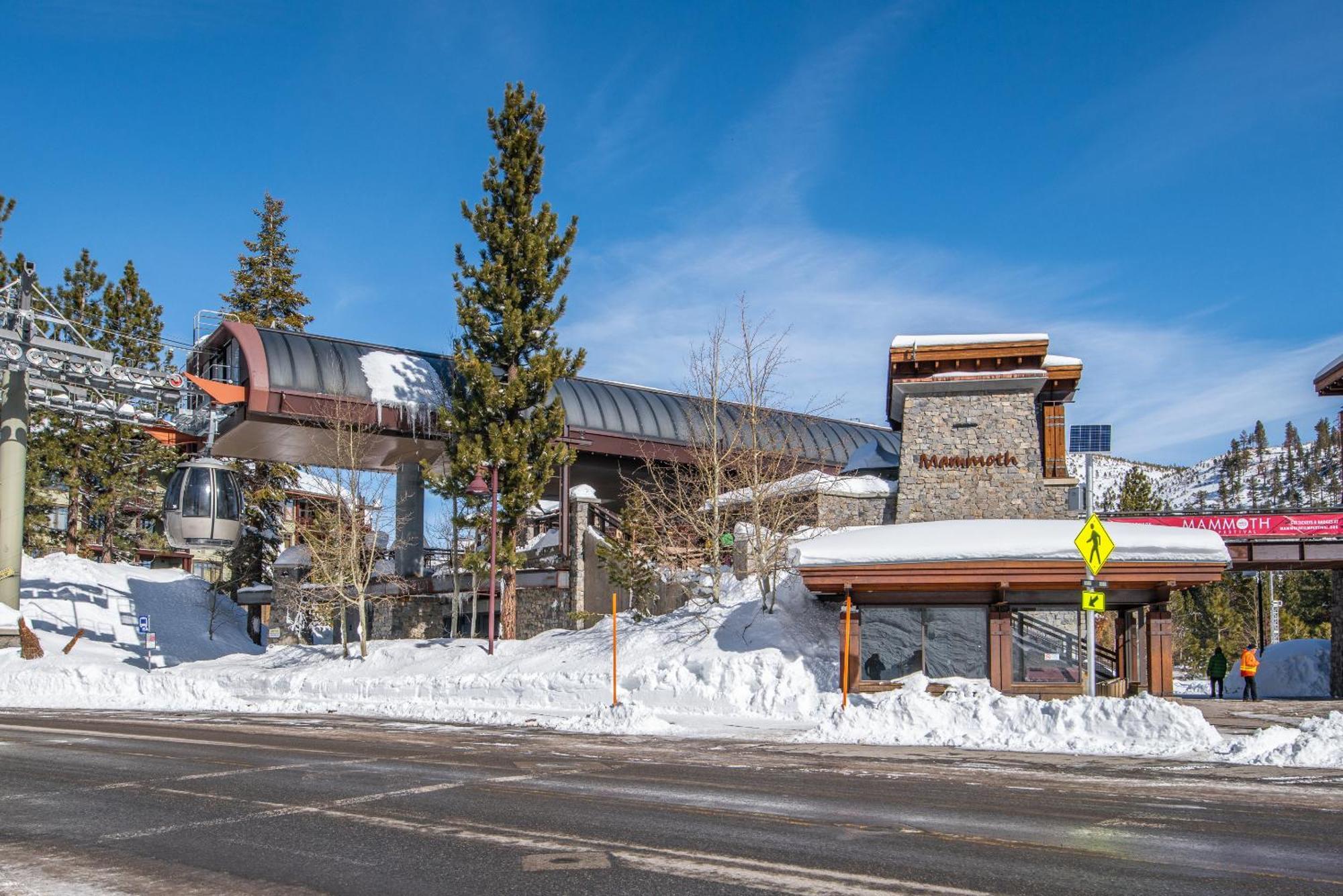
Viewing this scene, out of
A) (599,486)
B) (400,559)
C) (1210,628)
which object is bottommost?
(1210,628)

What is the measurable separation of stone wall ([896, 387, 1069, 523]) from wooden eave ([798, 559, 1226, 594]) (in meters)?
8.36

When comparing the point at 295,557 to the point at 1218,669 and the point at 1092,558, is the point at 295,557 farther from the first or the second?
the point at 1092,558

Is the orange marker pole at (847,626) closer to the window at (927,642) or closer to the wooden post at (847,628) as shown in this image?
the wooden post at (847,628)

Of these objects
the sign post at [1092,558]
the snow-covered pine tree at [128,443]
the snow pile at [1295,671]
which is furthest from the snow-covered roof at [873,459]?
the snow-covered pine tree at [128,443]

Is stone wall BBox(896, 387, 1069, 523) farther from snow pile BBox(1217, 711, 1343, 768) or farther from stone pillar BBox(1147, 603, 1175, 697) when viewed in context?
snow pile BBox(1217, 711, 1343, 768)

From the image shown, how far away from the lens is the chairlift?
26.4m

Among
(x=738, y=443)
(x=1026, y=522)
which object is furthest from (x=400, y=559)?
(x=1026, y=522)

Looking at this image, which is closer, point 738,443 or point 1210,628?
point 738,443

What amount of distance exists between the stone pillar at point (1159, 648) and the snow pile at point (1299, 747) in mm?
8237

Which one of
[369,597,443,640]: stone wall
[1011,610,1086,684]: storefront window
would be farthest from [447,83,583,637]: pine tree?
[1011,610,1086,684]: storefront window

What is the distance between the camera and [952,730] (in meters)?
16.6

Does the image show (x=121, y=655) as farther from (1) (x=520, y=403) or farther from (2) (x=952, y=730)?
(2) (x=952, y=730)

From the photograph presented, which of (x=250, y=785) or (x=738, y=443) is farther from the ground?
(x=738, y=443)

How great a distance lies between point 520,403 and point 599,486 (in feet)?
50.8
